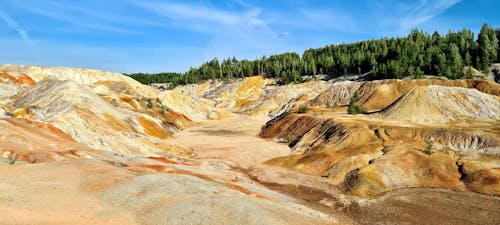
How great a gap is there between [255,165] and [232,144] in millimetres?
16123

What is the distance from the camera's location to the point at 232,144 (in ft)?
217

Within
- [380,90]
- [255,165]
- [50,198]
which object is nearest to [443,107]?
[380,90]

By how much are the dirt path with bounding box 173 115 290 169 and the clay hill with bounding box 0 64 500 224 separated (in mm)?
324

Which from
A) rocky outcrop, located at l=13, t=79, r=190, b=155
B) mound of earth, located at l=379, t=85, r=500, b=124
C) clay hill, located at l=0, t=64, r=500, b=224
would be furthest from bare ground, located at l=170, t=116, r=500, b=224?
mound of earth, located at l=379, t=85, r=500, b=124

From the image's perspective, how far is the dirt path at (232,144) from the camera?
54688 mm

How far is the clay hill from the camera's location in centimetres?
2314

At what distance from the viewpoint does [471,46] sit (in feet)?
432

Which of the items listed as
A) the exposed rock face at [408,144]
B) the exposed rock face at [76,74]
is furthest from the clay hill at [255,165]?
the exposed rock face at [76,74]

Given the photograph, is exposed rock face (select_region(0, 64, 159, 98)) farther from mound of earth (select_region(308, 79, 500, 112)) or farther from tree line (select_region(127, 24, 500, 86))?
tree line (select_region(127, 24, 500, 86))

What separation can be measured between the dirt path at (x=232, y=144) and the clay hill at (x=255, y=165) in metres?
0.32

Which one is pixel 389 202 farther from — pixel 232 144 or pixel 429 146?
pixel 232 144

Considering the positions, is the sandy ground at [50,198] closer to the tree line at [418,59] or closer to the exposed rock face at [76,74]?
the exposed rock face at [76,74]

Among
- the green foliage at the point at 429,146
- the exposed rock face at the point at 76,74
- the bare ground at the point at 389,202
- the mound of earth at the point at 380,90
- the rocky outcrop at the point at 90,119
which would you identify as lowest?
the bare ground at the point at 389,202

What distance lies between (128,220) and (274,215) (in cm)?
898
